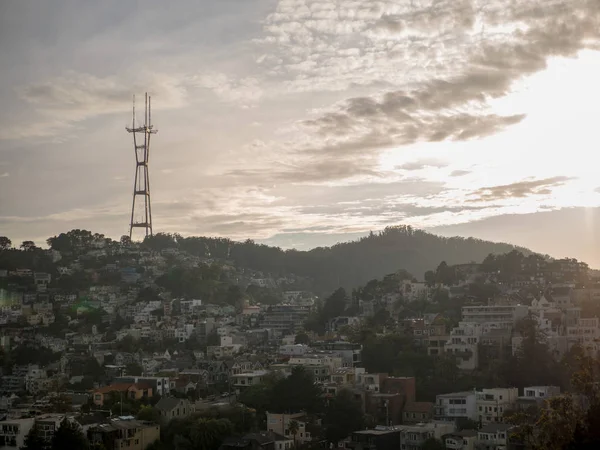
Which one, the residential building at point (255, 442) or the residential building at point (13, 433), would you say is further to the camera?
the residential building at point (13, 433)

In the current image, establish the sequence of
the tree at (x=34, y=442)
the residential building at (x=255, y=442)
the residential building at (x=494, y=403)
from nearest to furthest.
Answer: the tree at (x=34, y=442) → the residential building at (x=255, y=442) → the residential building at (x=494, y=403)

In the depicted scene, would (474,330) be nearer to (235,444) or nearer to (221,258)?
(235,444)

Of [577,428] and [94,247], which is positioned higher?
[94,247]

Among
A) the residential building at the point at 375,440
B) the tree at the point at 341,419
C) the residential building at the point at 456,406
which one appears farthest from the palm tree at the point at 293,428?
the residential building at the point at 456,406

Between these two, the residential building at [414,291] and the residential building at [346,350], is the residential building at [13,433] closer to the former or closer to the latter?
the residential building at [346,350]

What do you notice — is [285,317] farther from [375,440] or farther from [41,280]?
[375,440]

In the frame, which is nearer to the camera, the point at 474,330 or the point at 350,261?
the point at 474,330

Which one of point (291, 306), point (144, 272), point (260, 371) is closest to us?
point (260, 371)

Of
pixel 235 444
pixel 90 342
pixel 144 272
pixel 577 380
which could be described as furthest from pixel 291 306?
pixel 577 380

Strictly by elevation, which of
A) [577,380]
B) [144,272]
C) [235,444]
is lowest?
[235,444]
